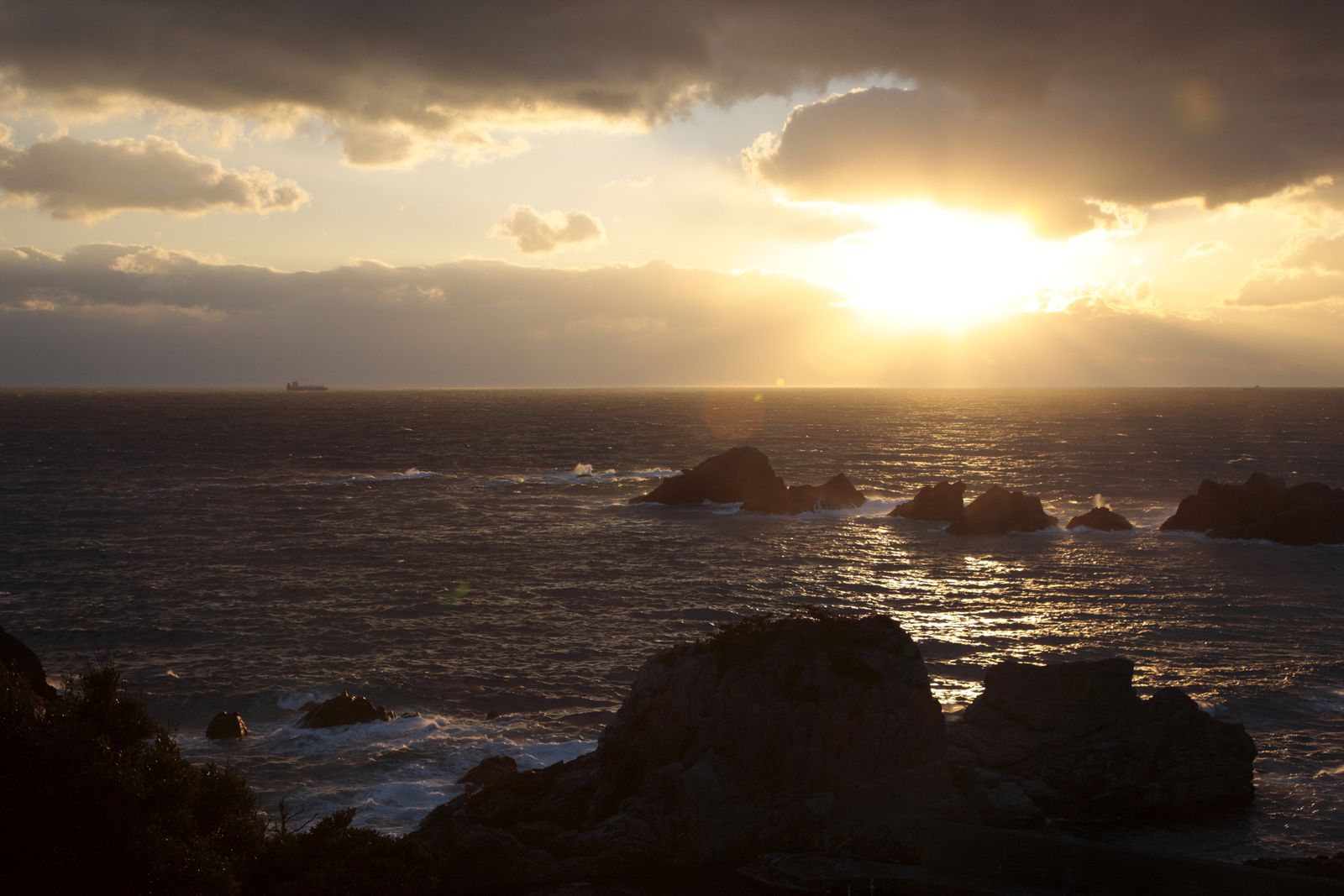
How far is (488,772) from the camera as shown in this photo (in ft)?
90.8

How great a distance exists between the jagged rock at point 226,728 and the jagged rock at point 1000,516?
59.4 m

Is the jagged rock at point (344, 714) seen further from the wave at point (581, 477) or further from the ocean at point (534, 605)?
the wave at point (581, 477)

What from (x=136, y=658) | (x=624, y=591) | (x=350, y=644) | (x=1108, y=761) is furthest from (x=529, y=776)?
(x=624, y=591)

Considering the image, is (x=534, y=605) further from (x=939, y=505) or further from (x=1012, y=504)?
(x=939, y=505)

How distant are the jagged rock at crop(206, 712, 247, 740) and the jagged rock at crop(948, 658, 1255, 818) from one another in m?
22.5

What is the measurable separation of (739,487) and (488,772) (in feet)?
223

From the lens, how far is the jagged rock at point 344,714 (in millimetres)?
32281

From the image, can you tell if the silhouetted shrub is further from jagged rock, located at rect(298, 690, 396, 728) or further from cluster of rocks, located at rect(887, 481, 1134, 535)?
cluster of rocks, located at rect(887, 481, 1134, 535)

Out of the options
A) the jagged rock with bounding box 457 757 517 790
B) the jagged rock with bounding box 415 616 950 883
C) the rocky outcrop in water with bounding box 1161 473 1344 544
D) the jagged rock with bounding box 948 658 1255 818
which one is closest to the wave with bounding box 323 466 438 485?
the rocky outcrop in water with bounding box 1161 473 1344 544

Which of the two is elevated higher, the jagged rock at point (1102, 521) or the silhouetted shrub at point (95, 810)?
the silhouetted shrub at point (95, 810)

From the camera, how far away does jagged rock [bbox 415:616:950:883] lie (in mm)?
21469

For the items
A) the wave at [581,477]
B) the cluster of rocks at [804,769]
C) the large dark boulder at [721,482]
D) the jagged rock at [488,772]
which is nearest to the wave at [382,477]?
the wave at [581,477]

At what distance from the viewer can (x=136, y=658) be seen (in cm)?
4025

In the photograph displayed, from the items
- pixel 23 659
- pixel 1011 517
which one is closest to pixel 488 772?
pixel 23 659
